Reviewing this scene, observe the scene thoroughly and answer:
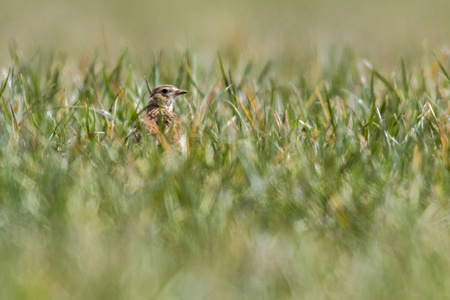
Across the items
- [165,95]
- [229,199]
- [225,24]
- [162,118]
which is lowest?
[229,199]

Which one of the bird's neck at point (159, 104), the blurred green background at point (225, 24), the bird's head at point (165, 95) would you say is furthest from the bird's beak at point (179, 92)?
the blurred green background at point (225, 24)

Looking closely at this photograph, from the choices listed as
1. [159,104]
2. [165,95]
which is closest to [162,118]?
[159,104]

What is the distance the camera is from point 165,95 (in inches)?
230

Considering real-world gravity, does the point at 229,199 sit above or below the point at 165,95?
below

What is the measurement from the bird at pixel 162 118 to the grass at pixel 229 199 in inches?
3.2

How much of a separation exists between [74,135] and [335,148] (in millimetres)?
1384

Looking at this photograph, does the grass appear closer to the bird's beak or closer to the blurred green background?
the bird's beak

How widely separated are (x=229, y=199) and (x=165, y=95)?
1.69m

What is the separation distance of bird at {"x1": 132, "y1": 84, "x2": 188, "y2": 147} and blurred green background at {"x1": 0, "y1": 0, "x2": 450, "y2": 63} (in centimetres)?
254

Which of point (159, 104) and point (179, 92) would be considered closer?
point (159, 104)

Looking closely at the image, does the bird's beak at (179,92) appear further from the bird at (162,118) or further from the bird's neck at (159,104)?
the bird's neck at (159,104)

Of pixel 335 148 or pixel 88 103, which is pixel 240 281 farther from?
pixel 88 103

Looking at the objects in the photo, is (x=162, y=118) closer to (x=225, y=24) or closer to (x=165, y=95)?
(x=165, y=95)

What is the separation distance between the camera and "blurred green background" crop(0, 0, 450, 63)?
9.48 meters
